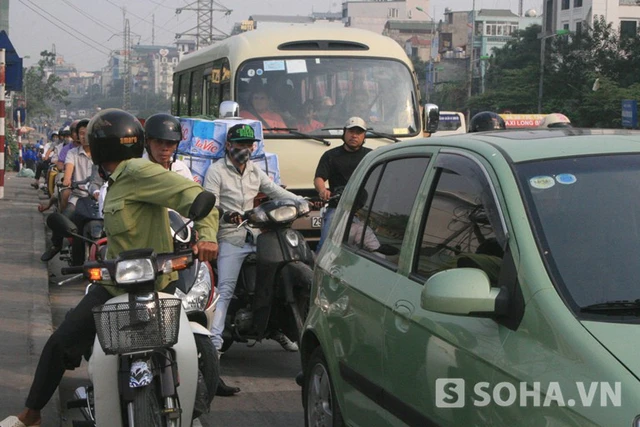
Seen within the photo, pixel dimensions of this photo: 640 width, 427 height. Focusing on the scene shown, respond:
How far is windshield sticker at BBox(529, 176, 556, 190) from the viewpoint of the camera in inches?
150

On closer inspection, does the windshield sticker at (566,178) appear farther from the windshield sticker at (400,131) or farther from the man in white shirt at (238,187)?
the windshield sticker at (400,131)

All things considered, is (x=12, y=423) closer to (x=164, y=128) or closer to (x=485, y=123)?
(x=164, y=128)

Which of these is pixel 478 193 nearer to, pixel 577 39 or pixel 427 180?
pixel 427 180

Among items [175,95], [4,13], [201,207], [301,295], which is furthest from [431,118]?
[4,13]

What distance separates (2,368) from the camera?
7254mm

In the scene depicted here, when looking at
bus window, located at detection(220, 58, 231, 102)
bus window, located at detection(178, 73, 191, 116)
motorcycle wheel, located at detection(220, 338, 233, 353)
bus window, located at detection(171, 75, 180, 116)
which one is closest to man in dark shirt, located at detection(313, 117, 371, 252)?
motorcycle wheel, located at detection(220, 338, 233, 353)

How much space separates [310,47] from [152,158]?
22.6ft

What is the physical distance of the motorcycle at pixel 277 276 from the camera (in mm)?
7250

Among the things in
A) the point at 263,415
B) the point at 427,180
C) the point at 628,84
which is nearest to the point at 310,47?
the point at 263,415

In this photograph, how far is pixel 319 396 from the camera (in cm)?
526

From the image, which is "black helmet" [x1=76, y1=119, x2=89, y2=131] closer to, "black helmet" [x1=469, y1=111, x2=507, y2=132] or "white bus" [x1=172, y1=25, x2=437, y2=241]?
"white bus" [x1=172, y1=25, x2=437, y2=241]

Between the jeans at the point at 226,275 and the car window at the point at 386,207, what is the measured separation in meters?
2.48

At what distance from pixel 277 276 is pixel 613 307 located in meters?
4.18

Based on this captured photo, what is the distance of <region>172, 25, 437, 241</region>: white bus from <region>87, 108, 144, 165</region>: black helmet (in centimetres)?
765
